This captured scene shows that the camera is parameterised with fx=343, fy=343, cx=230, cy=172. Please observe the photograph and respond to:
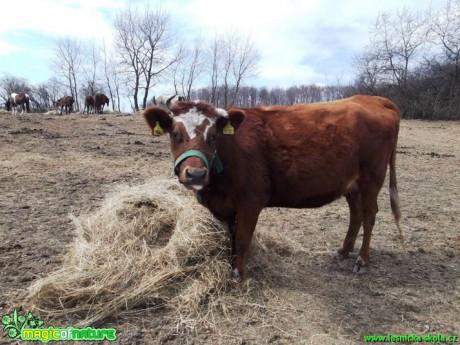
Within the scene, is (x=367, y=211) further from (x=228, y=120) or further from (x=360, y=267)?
(x=228, y=120)

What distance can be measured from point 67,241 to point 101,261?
1.25 metres

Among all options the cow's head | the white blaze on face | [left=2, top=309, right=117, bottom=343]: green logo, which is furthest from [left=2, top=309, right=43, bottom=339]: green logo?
the white blaze on face

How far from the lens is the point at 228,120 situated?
3.71m

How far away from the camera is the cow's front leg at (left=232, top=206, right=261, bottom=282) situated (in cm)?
393

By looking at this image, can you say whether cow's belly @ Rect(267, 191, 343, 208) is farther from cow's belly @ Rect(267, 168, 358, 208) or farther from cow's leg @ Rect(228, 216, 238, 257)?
cow's leg @ Rect(228, 216, 238, 257)

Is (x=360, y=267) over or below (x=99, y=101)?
below

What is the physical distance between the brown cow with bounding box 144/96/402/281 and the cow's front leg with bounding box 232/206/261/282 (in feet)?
0.04

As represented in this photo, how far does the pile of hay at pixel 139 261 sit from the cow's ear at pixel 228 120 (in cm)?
133

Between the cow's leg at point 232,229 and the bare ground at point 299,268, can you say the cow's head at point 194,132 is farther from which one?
the bare ground at point 299,268

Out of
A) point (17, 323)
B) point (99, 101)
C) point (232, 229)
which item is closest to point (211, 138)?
point (232, 229)

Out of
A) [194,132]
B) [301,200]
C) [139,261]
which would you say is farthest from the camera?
[301,200]

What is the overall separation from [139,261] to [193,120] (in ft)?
5.62

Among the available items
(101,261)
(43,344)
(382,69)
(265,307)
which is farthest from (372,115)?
(382,69)

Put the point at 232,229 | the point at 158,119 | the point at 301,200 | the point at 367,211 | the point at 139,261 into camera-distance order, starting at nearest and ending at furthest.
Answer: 1. the point at 158,119
2. the point at 139,261
3. the point at 301,200
4. the point at 232,229
5. the point at 367,211
